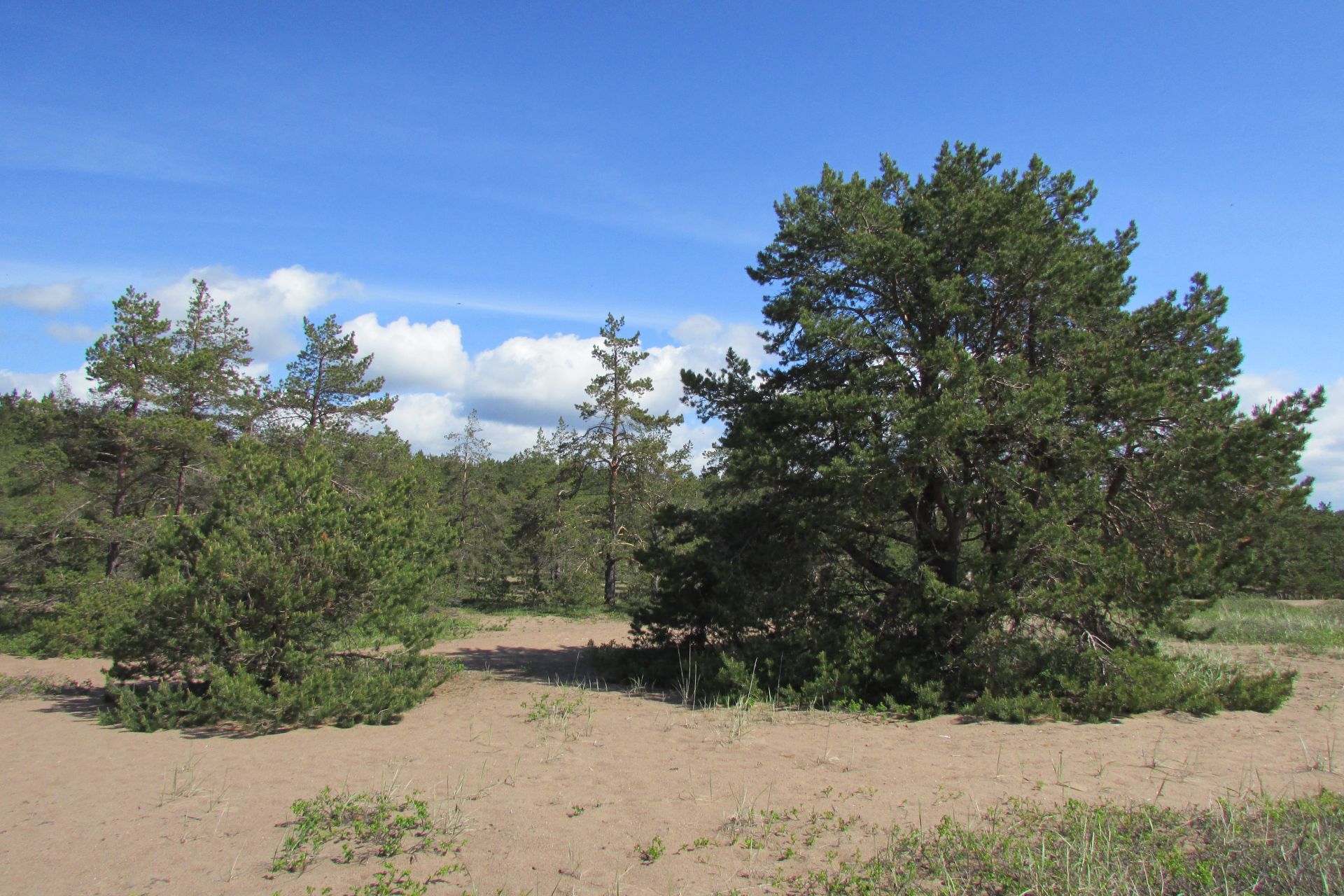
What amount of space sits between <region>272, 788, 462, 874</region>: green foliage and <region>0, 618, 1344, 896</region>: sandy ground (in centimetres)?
13

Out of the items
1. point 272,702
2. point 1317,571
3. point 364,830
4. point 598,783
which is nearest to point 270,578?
point 272,702

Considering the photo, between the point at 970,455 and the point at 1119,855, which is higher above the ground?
the point at 970,455

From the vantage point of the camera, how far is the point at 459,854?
5.49m

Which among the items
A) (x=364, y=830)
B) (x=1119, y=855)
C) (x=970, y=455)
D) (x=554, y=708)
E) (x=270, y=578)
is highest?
(x=970, y=455)

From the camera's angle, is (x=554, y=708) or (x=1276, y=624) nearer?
(x=554, y=708)

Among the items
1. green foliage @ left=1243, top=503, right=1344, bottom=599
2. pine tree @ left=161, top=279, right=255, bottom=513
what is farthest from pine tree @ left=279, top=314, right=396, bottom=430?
green foliage @ left=1243, top=503, right=1344, bottom=599

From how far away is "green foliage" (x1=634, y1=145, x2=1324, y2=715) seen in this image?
31.5 ft

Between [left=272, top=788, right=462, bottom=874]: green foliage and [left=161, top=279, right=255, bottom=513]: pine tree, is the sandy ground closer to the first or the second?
[left=272, top=788, right=462, bottom=874]: green foliage

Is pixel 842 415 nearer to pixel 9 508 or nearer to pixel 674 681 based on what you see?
pixel 674 681

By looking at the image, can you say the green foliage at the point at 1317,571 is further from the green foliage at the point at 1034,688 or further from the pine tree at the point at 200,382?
the pine tree at the point at 200,382

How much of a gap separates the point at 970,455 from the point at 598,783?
6.48 m

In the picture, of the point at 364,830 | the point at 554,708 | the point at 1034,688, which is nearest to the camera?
the point at 364,830

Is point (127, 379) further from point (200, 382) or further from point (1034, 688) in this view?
point (1034, 688)

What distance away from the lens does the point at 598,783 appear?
716cm
